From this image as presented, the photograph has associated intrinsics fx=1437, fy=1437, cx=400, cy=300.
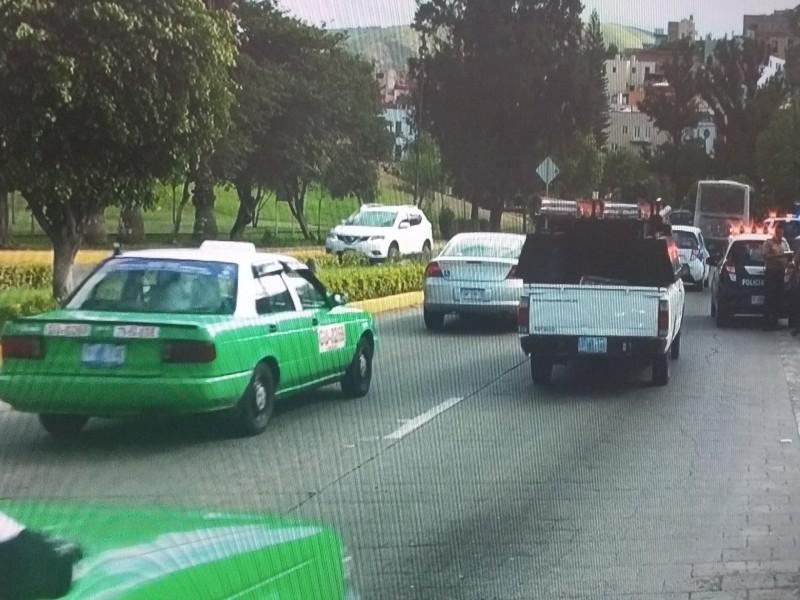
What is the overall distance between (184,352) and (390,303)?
632 inches

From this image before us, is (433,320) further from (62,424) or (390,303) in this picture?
(62,424)

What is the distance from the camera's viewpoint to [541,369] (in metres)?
15.6

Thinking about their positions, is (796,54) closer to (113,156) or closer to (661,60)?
(661,60)

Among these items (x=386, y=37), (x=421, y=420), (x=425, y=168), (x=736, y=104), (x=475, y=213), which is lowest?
(x=421, y=420)

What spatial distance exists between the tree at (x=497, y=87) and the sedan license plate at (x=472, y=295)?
30902 mm

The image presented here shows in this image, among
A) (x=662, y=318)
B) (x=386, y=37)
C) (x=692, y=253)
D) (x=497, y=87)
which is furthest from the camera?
(x=497, y=87)

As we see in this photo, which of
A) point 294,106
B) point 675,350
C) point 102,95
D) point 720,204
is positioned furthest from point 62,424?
point 720,204

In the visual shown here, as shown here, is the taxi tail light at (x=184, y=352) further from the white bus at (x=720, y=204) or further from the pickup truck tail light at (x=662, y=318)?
the white bus at (x=720, y=204)

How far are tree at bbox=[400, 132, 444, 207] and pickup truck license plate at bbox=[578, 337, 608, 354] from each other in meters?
36.3

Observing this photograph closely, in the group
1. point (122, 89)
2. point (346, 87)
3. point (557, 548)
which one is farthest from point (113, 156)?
point (346, 87)

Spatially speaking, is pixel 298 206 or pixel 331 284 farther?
pixel 298 206

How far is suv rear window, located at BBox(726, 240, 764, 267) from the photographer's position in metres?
24.3

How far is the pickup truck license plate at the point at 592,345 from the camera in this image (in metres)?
14.9

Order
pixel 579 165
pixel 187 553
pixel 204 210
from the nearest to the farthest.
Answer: pixel 187 553, pixel 204 210, pixel 579 165
